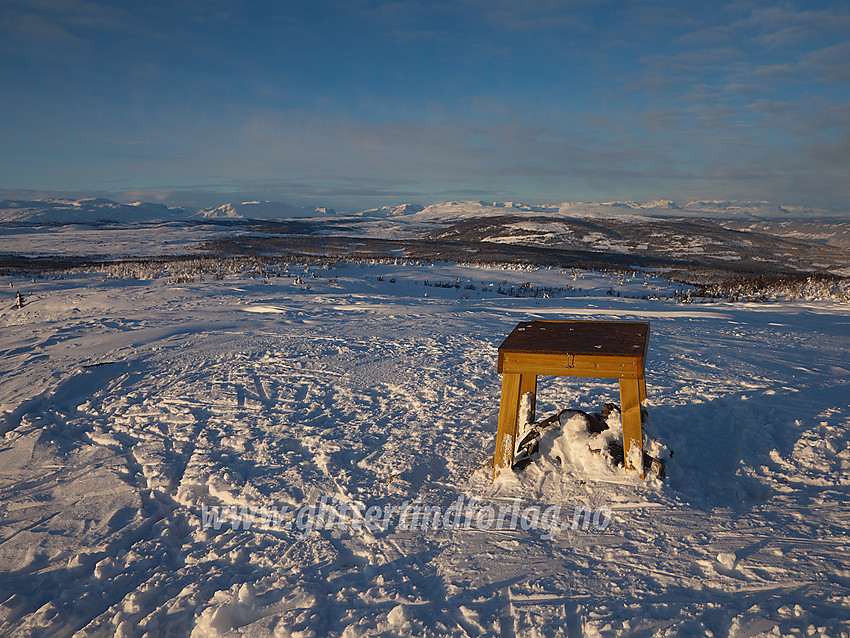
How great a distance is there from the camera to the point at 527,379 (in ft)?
17.0

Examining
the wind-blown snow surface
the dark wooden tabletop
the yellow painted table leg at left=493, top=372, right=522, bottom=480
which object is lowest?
the wind-blown snow surface

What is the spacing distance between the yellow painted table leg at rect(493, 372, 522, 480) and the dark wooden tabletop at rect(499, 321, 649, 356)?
32 cm

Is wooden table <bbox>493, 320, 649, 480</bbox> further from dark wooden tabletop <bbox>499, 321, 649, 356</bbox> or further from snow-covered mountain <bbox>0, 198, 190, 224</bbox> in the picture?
snow-covered mountain <bbox>0, 198, 190, 224</bbox>

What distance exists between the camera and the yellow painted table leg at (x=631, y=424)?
13.1 feet

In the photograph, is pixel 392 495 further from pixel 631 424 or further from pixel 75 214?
pixel 75 214

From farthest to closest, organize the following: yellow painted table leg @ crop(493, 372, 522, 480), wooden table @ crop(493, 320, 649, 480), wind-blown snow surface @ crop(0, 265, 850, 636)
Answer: yellow painted table leg @ crop(493, 372, 522, 480)
wooden table @ crop(493, 320, 649, 480)
wind-blown snow surface @ crop(0, 265, 850, 636)

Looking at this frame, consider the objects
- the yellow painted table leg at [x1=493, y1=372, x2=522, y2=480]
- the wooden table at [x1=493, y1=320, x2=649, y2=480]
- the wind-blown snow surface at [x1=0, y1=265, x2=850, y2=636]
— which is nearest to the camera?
the wind-blown snow surface at [x1=0, y1=265, x2=850, y2=636]

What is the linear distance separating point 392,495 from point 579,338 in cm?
221

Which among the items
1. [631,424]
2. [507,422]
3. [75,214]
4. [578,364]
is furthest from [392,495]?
[75,214]

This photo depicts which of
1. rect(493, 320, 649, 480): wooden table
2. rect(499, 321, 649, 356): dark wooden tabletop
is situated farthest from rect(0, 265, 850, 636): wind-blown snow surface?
rect(499, 321, 649, 356): dark wooden tabletop

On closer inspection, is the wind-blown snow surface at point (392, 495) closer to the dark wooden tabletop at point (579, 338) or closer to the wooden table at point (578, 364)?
the wooden table at point (578, 364)

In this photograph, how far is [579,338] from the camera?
14.5 ft

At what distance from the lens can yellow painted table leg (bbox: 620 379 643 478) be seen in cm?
398

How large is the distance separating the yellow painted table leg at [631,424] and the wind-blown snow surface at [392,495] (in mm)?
159
